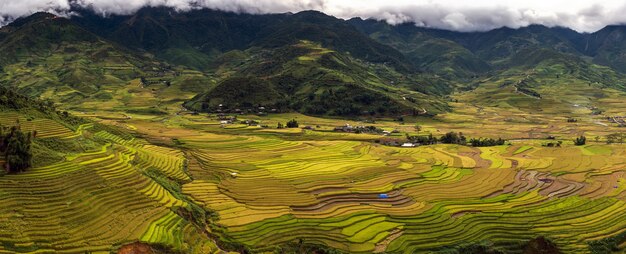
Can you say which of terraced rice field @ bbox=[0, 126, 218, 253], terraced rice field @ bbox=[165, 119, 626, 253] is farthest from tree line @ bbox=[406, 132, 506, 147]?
terraced rice field @ bbox=[0, 126, 218, 253]

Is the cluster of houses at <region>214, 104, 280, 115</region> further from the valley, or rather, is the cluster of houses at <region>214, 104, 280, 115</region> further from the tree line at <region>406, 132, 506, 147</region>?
the tree line at <region>406, 132, 506, 147</region>

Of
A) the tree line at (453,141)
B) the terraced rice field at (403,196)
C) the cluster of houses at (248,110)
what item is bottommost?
the terraced rice field at (403,196)

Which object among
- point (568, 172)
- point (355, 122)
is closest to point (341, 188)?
point (568, 172)

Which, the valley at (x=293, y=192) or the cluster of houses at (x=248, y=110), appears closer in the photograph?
the valley at (x=293, y=192)

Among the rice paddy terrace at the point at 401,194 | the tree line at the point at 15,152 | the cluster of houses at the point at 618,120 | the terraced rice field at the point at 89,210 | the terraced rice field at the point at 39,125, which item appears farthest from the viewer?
the cluster of houses at the point at 618,120

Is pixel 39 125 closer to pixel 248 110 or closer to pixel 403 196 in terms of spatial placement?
pixel 403 196

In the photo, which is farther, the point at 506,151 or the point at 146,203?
the point at 506,151

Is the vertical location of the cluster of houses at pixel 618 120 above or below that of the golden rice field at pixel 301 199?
above

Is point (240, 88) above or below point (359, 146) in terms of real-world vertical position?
above

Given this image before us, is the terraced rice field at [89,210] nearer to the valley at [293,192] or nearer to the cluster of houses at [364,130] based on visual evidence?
the valley at [293,192]

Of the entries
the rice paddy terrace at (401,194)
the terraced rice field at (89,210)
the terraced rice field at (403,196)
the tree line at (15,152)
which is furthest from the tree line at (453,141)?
the tree line at (15,152)

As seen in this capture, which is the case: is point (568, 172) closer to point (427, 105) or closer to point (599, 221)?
point (599, 221)
